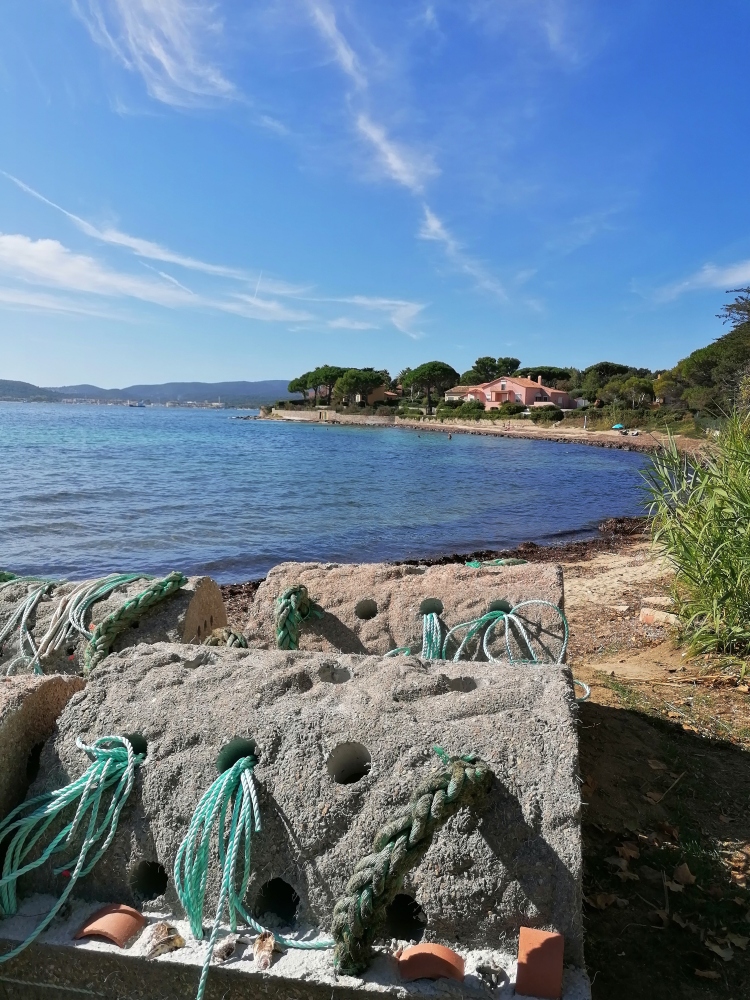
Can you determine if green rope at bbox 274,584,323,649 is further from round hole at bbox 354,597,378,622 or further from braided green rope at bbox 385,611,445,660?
braided green rope at bbox 385,611,445,660

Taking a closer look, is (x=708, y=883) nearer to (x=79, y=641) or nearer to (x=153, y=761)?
(x=153, y=761)

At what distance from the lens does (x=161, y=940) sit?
6.29ft

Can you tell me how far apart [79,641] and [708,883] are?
10.6ft

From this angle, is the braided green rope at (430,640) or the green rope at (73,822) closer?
the green rope at (73,822)

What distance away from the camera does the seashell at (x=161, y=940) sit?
1.88 m

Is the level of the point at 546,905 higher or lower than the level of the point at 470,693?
lower

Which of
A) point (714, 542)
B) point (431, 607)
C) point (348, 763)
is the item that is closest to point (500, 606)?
point (431, 607)

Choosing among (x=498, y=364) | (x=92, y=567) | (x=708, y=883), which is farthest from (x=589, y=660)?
(x=498, y=364)

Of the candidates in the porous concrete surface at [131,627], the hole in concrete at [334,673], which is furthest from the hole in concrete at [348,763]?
the porous concrete surface at [131,627]

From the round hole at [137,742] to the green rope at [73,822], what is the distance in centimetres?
6

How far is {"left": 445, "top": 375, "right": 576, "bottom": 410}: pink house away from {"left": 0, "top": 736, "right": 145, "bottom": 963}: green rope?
99255 millimetres

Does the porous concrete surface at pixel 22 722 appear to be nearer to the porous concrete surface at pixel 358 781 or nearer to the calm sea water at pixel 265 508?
the porous concrete surface at pixel 358 781

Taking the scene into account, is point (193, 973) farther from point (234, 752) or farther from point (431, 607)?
point (431, 607)

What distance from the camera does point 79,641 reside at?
11.5 ft
